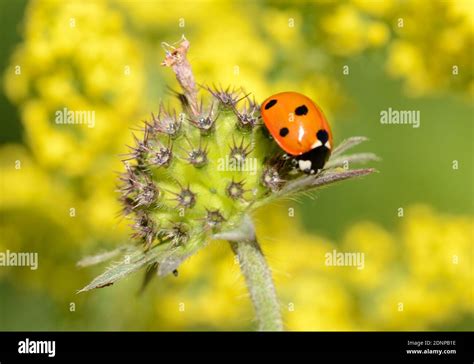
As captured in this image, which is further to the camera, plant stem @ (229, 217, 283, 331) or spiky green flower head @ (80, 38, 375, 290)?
spiky green flower head @ (80, 38, 375, 290)
